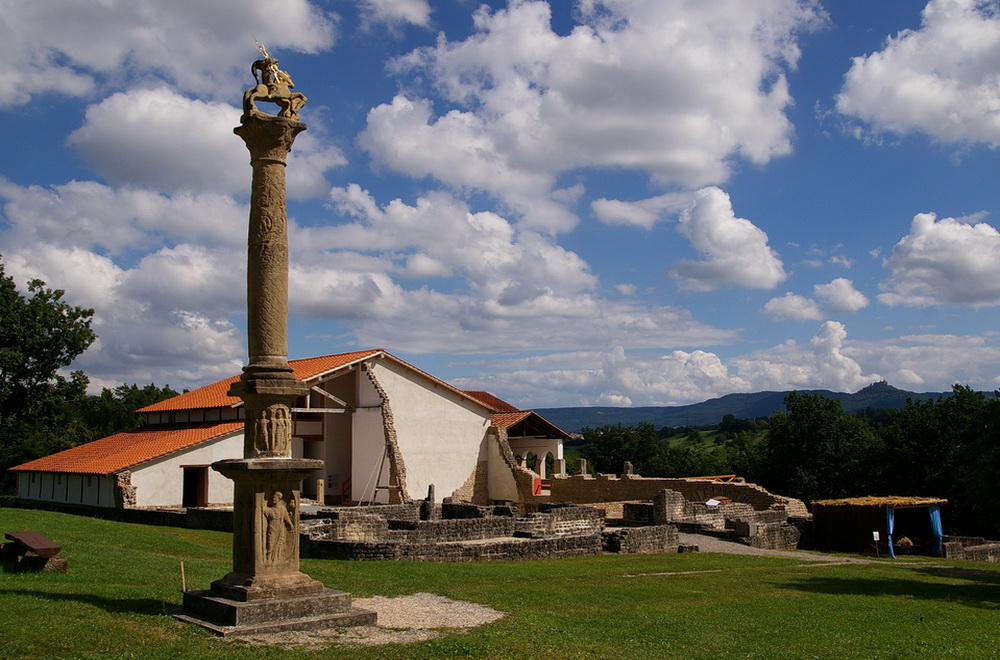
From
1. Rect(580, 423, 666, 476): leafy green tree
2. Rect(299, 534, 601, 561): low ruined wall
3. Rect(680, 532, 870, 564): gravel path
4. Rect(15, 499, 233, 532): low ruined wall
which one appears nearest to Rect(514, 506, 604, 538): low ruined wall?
Rect(299, 534, 601, 561): low ruined wall

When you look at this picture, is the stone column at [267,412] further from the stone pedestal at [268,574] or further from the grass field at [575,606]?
the grass field at [575,606]

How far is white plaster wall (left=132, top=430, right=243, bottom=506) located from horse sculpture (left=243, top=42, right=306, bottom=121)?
22.7 metres

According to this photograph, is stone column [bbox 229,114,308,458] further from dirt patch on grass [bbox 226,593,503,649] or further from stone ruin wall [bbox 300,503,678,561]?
stone ruin wall [bbox 300,503,678,561]

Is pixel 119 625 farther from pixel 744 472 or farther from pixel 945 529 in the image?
pixel 744 472

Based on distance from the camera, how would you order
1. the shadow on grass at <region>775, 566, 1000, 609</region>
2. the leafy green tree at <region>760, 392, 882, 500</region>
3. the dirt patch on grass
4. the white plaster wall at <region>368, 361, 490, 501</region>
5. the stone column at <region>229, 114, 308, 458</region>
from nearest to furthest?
the dirt patch on grass, the stone column at <region>229, 114, 308, 458</region>, the shadow on grass at <region>775, 566, 1000, 609</region>, the white plaster wall at <region>368, 361, 490, 501</region>, the leafy green tree at <region>760, 392, 882, 500</region>

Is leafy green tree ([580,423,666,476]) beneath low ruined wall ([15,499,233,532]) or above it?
above

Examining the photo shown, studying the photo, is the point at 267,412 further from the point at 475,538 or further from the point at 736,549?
the point at 736,549

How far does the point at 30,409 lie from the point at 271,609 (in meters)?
40.3

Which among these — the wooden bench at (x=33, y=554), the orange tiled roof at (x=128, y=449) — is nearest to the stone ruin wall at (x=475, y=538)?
the wooden bench at (x=33, y=554)

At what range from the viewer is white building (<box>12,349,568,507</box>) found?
32.8m

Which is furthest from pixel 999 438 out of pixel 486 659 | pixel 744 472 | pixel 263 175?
pixel 744 472

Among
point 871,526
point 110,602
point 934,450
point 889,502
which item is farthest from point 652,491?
point 110,602

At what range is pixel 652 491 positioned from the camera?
3488 centimetres

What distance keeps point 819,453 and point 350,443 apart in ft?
90.6
